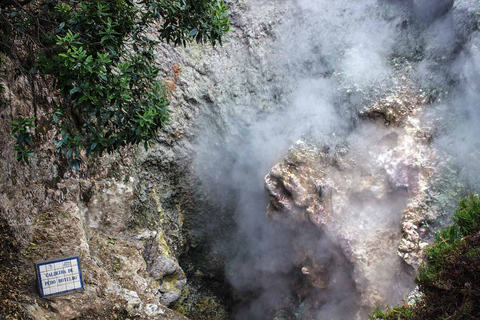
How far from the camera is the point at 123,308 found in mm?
4250

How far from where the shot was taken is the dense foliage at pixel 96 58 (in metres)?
3.10

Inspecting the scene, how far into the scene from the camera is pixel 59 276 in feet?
12.2

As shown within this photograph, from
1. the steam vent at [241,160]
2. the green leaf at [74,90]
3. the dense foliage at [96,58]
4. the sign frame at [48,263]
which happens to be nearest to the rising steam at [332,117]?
the steam vent at [241,160]

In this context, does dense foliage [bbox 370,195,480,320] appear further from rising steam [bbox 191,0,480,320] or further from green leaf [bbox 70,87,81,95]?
green leaf [bbox 70,87,81,95]

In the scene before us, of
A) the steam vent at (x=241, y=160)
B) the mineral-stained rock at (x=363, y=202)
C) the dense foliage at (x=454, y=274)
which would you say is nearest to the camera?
the dense foliage at (x=454, y=274)

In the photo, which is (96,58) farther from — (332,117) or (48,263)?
(332,117)

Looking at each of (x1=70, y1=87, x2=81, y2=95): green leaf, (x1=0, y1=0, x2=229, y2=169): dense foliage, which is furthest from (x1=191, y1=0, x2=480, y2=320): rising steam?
(x1=70, y1=87, x2=81, y2=95): green leaf

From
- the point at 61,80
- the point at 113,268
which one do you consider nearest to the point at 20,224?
the point at 113,268

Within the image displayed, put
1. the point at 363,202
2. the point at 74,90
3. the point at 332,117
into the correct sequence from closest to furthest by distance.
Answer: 1. the point at 74,90
2. the point at 363,202
3. the point at 332,117

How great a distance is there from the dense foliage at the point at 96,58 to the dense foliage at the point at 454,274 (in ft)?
9.14

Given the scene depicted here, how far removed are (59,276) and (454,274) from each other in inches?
142

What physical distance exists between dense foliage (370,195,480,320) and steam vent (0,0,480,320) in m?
0.02

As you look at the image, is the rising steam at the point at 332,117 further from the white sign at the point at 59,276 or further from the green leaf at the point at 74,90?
the green leaf at the point at 74,90

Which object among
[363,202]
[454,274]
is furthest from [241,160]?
[454,274]
